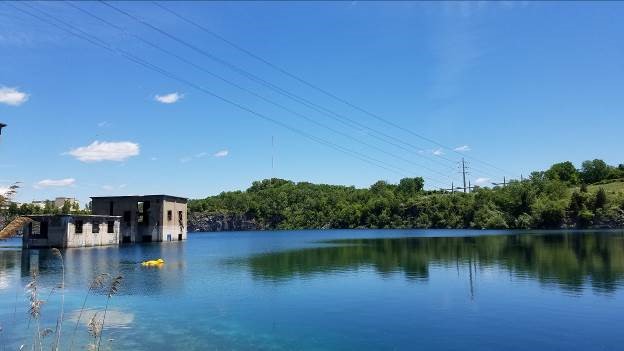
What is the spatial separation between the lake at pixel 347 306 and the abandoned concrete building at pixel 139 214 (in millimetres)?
61120

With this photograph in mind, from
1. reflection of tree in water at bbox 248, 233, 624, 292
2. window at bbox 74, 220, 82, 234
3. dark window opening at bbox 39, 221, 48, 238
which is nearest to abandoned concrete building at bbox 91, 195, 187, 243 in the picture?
window at bbox 74, 220, 82, 234

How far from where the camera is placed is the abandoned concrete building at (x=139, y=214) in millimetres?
114981

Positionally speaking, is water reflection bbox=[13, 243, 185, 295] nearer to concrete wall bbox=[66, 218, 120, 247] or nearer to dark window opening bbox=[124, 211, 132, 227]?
concrete wall bbox=[66, 218, 120, 247]

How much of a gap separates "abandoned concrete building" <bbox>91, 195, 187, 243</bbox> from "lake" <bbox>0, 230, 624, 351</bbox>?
201ft

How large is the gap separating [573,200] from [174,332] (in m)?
163

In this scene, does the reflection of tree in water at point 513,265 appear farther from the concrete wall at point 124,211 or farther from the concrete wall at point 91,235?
the concrete wall at point 124,211

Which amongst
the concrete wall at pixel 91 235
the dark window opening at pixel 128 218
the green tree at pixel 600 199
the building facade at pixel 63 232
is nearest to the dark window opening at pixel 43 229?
the building facade at pixel 63 232

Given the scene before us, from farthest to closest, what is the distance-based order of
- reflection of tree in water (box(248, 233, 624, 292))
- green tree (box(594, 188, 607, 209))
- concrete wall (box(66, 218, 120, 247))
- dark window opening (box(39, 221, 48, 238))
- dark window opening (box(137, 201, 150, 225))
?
green tree (box(594, 188, 607, 209)), dark window opening (box(137, 201, 150, 225)), dark window opening (box(39, 221, 48, 238)), concrete wall (box(66, 218, 120, 247)), reflection of tree in water (box(248, 233, 624, 292))

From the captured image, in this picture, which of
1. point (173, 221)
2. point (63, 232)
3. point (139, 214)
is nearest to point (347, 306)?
point (63, 232)

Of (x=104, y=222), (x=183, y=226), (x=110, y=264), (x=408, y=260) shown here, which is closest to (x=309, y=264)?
(x=408, y=260)

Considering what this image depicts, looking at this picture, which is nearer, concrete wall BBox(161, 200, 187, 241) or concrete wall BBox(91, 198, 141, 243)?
concrete wall BBox(91, 198, 141, 243)

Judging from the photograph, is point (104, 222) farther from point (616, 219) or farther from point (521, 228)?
point (616, 219)

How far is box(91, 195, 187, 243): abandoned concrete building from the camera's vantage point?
377ft

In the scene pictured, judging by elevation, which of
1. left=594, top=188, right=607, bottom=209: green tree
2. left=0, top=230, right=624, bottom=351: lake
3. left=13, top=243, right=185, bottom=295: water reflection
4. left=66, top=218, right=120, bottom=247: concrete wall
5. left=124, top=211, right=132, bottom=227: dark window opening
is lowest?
left=0, top=230, right=624, bottom=351: lake
